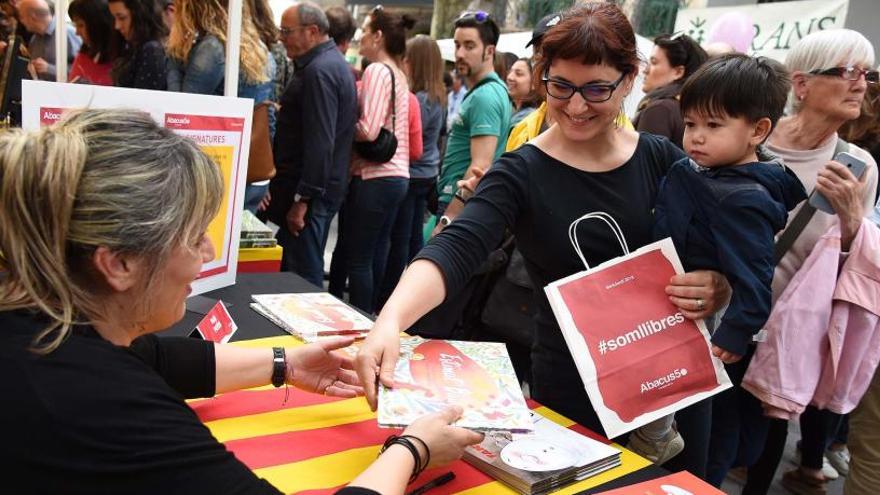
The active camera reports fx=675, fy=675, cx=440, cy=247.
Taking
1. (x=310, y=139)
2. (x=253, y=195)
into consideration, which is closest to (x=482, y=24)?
(x=310, y=139)

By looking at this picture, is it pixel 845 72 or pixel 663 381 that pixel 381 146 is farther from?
pixel 663 381

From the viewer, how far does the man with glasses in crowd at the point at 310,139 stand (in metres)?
3.51

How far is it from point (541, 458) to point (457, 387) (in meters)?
0.20

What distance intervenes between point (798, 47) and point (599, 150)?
4.06ft

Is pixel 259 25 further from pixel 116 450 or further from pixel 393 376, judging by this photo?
pixel 116 450

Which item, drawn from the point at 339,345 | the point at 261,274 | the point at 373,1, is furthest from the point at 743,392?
the point at 373,1

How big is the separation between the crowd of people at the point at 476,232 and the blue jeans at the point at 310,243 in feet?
0.37

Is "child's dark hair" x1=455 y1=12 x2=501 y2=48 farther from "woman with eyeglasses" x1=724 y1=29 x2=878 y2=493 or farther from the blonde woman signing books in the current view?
the blonde woman signing books

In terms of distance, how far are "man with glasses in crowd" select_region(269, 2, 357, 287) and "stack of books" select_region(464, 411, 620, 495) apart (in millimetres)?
2483

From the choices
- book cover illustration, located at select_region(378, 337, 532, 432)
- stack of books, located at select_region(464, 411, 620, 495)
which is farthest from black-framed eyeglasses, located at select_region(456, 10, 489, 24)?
stack of books, located at select_region(464, 411, 620, 495)

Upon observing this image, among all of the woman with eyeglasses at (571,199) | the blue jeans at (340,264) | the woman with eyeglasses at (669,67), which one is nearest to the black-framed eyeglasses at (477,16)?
the woman with eyeglasses at (669,67)

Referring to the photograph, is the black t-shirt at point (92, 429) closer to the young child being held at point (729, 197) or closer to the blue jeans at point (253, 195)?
the young child being held at point (729, 197)

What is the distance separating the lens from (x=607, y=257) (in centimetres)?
159

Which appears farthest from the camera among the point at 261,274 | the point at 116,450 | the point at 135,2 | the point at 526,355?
the point at 135,2
